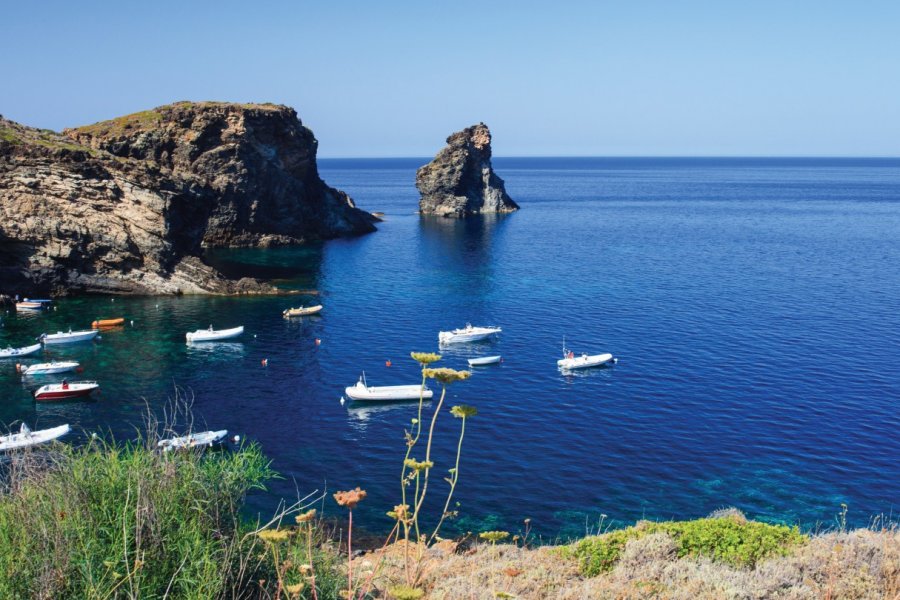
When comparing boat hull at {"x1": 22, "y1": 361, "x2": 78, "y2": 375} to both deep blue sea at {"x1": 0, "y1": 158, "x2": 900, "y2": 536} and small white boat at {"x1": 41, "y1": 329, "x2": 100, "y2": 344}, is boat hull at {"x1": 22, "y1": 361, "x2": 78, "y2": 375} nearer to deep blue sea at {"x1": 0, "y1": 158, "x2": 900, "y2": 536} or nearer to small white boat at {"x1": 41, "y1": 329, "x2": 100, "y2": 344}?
deep blue sea at {"x1": 0, "y1": 158, "x2": 900, "y2": 536}

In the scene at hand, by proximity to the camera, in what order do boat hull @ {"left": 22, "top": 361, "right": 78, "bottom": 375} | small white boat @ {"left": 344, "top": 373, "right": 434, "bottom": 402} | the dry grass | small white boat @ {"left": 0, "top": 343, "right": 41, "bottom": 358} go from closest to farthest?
the dry grass
small white boat @ {"left": 344, "top": 373, "right": 434, "bottom": 402}
boat hull @ {"left": 22, "top": 361, "right": 78, "bottom": 375}
small white boat @ {"left": 0, "top": 343, "right": 41, "bottom": 358}

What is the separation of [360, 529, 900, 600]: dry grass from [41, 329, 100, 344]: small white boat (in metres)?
59.9

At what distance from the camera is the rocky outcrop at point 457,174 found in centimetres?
18812

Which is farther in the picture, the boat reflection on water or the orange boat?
the orange boat

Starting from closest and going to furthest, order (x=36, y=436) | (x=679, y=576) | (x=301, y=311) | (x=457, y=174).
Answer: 1. (x=679, y=576)
2. (x=36, y=436)
3. (x=301, y=311)
4. (x=457, y=174)

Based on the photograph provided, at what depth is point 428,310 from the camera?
85938 millimetres

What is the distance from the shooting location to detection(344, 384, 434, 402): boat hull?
184ft

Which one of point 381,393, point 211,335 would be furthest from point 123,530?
point 211,335

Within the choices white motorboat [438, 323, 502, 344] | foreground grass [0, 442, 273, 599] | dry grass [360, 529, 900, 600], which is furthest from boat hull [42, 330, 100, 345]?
foreground grass [0, 442, 273, 599]

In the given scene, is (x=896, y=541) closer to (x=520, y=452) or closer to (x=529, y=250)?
(x=520, y=452)

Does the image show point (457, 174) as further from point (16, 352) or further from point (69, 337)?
point (16, 352)

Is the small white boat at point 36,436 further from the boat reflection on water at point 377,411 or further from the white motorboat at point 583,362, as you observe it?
the white motorboat at point 583,362

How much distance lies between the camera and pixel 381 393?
56.1 metres

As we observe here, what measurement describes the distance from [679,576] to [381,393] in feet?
129
